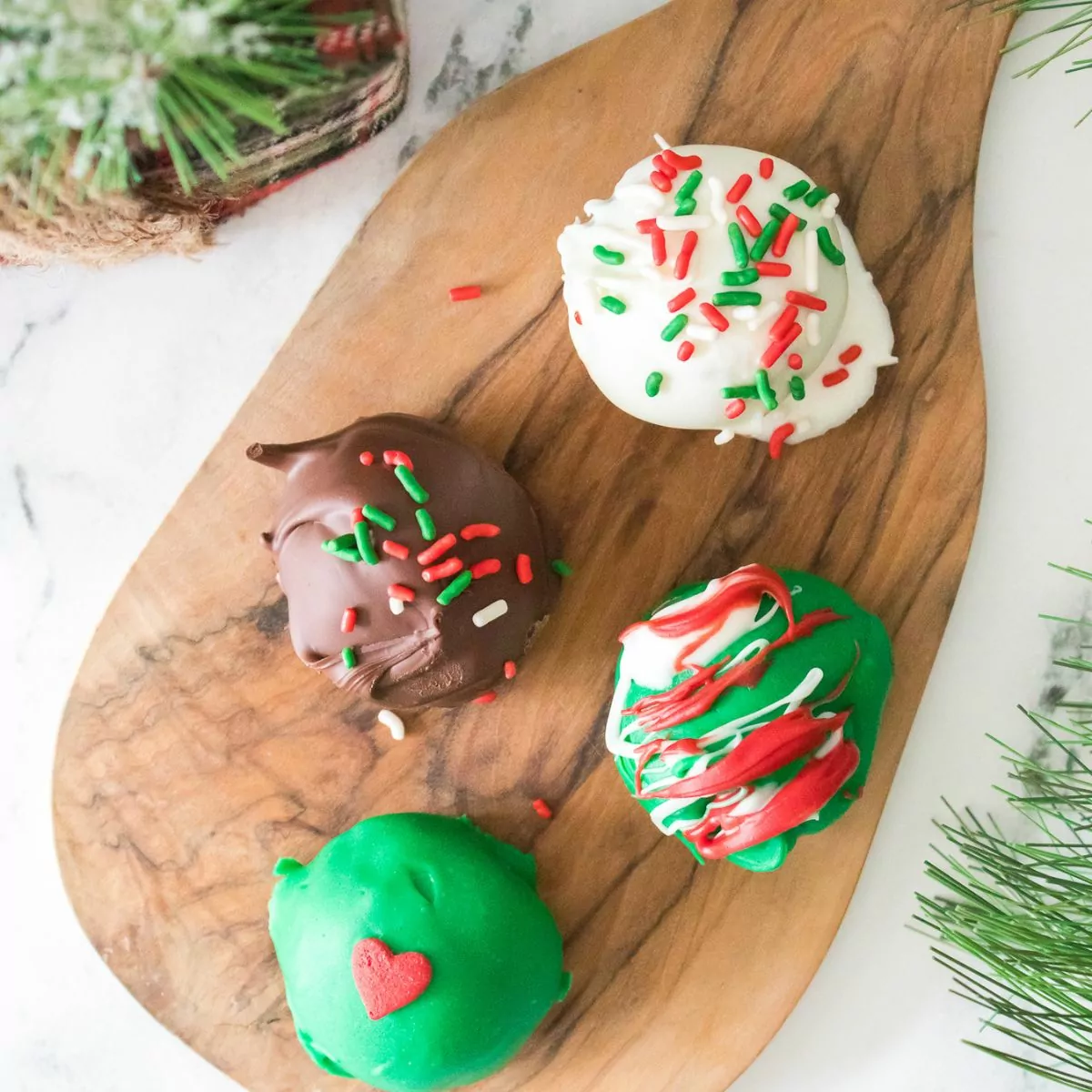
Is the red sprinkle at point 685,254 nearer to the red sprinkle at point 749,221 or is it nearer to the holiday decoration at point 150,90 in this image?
the red sprinkle at point 749,221

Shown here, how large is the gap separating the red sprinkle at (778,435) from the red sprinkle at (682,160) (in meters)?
0.45

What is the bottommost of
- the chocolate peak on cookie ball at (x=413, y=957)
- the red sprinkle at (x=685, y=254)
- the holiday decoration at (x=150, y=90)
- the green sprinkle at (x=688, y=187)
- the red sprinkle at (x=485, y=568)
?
the chocolate peak on cookie ball at (x=413, y=957)

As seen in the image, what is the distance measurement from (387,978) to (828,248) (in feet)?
4.54

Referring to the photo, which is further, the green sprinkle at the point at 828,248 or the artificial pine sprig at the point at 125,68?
the green sprinkle at the point at 828,248

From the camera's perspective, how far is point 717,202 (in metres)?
1.61

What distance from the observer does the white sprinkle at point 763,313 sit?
1604mm

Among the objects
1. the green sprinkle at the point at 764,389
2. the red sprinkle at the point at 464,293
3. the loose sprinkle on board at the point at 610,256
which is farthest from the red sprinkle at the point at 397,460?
the green sprinkle at the point at 764,389

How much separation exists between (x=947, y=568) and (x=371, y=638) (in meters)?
1.04

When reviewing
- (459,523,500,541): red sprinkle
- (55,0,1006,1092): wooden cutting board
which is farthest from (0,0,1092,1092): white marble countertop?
(459,523,500,541): red sprinkle

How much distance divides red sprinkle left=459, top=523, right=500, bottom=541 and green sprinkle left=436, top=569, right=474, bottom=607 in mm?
59

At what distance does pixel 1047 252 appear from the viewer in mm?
1868

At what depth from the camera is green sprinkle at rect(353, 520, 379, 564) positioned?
1.59 m

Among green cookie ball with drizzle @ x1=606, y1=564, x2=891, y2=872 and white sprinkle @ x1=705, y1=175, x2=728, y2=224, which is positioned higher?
white sprinkle @ x1=705, y1=175, x2=728, y2=224

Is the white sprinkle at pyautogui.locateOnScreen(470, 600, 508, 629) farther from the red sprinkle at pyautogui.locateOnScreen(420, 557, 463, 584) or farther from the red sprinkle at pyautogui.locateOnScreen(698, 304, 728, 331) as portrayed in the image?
the red sprinkle at pyautogui.locateOnScreen(698, 304, 728, 331)
